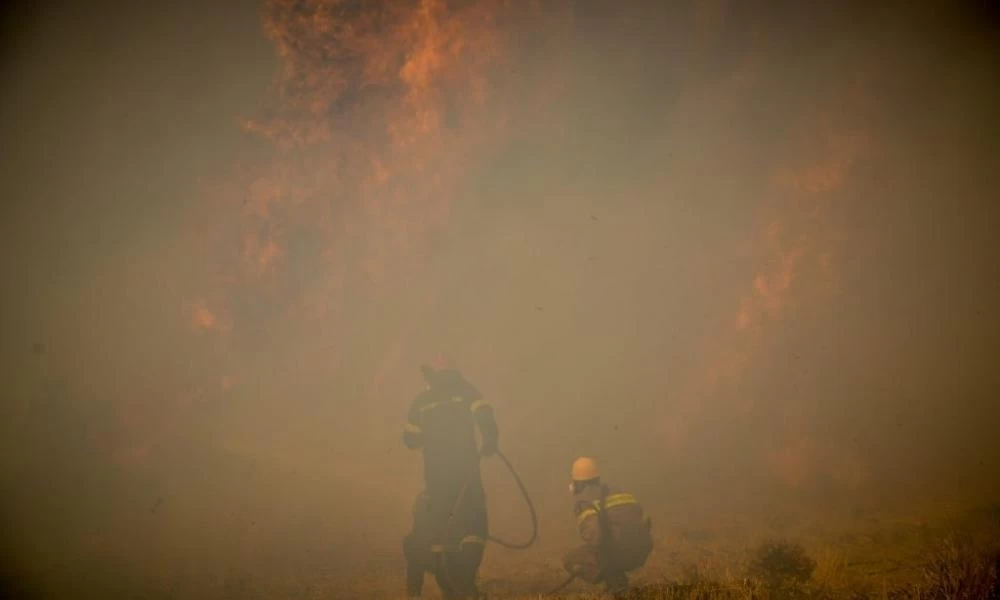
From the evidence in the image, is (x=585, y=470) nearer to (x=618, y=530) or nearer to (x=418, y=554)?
(x=618, y=530)

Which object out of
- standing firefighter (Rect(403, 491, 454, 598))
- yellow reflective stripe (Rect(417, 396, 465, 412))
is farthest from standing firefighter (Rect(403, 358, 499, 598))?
standing firefighter (Rect(403, 491, 454, 598))

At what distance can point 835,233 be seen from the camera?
20500 millimetres

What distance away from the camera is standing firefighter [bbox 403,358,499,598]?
566 cm

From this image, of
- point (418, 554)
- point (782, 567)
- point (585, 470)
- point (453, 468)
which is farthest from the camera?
point (453, 468)

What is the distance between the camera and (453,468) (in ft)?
20.1

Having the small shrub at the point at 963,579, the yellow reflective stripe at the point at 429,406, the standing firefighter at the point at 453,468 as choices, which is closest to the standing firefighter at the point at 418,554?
the standing firefighter at the point at 453,468

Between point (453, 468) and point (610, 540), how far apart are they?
242 centimetres

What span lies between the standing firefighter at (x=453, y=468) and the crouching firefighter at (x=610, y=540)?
54.8 inches

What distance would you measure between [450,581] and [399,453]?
67.1 ft

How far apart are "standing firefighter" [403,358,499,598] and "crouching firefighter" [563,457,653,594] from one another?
4.57ft

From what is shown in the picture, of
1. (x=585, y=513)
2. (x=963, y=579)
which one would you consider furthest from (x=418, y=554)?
(x=963, y=579)

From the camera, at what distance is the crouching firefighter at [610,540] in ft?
17.2

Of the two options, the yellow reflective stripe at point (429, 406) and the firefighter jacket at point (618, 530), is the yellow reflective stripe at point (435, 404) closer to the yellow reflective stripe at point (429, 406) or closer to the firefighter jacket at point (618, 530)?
the yellow reflective stripe at point (429, 406)

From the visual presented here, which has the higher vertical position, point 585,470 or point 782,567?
point 585,470
